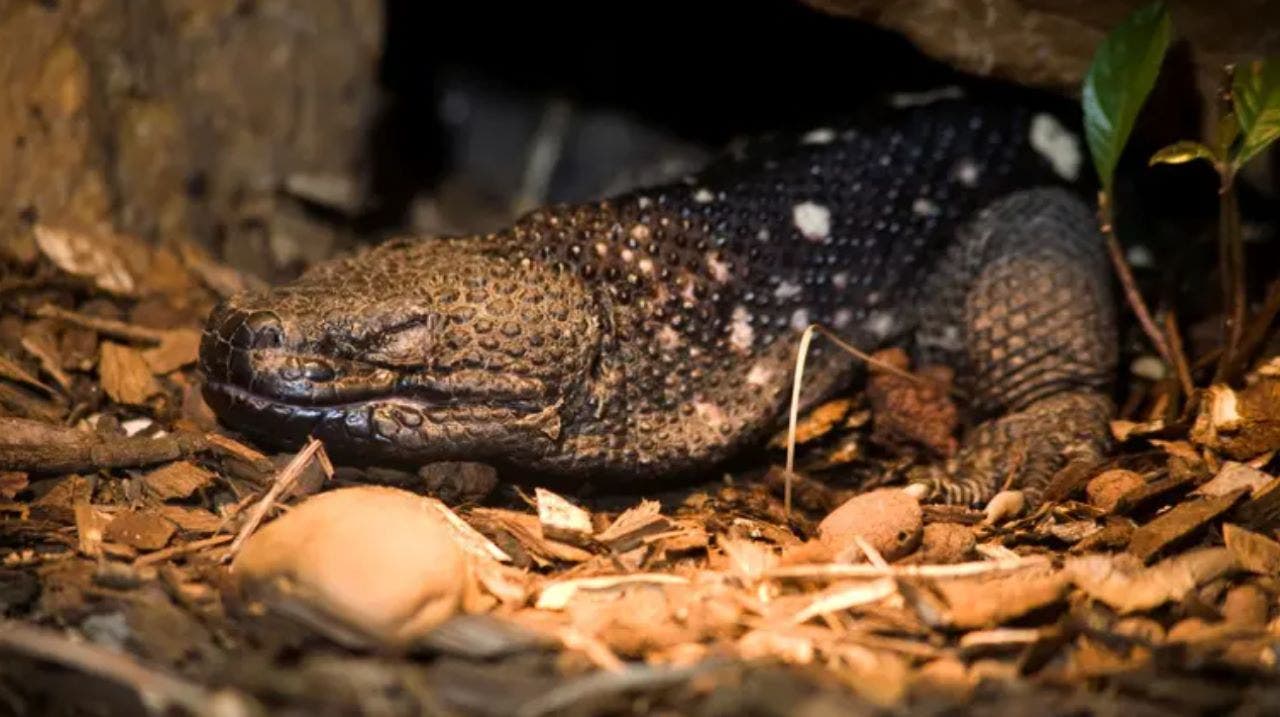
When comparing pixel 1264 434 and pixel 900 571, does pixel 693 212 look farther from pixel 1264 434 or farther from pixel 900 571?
pixel 1264 434

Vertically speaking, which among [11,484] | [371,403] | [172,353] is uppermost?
[371,403]

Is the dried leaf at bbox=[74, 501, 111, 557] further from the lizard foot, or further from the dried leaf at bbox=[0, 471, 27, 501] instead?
the lizard foot

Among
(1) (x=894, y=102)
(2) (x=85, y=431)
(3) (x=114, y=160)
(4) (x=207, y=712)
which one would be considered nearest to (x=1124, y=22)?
(1) (x=894, y=102)

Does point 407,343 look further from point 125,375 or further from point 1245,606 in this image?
point 1245,606

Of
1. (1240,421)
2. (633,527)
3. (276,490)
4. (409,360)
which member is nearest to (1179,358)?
(1240,421)

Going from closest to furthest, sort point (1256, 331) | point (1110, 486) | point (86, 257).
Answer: point (1110, 486) < point (1256, 331) < point (86, 257)

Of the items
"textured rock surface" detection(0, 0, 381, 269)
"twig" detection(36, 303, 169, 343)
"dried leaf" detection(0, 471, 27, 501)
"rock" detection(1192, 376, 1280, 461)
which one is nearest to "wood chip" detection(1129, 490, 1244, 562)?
"rock" detection(1192, 376, 1280, 461)

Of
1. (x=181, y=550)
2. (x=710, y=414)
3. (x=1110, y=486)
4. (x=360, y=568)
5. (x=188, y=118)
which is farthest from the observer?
(x=188, y=118)

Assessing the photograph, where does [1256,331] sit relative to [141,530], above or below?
above
